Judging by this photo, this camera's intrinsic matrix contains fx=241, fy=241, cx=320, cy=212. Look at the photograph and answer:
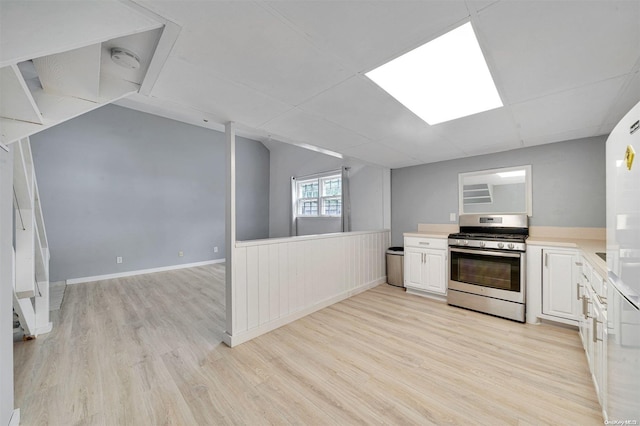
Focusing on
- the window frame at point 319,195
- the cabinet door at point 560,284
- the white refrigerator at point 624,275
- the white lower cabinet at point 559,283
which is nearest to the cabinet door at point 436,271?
the white lower cabinet at point 559,283

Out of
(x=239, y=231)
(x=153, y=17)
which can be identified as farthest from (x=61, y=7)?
(x=239, y=231)

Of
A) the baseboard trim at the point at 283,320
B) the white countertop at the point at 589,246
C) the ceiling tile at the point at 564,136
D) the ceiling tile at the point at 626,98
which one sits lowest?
the baseboard trim at the point at 283,320

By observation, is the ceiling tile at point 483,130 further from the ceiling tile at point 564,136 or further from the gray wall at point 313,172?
the gray wall at point 313,172

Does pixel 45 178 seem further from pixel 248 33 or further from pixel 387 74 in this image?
pixel 387 74

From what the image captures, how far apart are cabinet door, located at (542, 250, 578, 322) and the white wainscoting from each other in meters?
2.21

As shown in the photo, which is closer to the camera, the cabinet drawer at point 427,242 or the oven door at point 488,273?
the oven door at point 488,273

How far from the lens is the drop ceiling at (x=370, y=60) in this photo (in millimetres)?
1052

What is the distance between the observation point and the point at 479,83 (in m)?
1.71

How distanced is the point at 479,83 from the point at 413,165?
8.61 feet

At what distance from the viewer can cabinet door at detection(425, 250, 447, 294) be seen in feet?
11.4


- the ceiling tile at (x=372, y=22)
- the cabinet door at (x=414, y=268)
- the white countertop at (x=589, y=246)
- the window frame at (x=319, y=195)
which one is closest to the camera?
the ceiling tile at (x=372, y=22)

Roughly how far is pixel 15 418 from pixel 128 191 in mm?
4431

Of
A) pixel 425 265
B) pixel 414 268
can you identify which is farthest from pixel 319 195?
pixel 425 265

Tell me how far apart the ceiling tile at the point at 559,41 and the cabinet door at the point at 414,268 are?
256 centimetres
